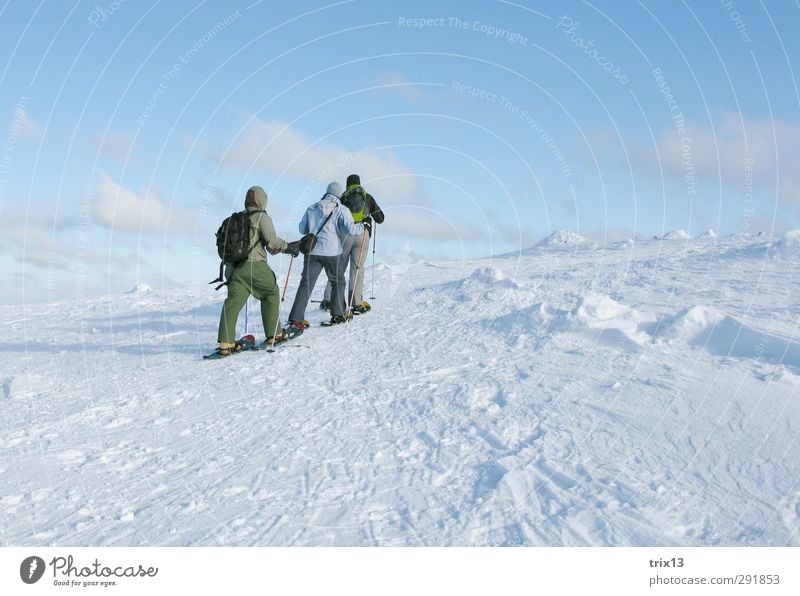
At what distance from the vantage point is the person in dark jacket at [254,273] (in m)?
8.29

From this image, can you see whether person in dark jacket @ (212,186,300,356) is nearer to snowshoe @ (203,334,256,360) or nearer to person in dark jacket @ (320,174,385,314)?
snowshoe @ (203,334,256,360)

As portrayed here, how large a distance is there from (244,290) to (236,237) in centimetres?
76

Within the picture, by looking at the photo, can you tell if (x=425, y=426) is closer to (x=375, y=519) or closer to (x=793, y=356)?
(x=375, y=519)

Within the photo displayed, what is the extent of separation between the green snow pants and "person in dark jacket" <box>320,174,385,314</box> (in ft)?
5.50

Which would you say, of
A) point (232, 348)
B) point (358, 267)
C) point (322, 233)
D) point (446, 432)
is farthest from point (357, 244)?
point (446, 432)

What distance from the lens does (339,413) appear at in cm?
566

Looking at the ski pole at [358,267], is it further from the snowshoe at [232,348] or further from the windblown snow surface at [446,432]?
the snowshoe at [232,348]

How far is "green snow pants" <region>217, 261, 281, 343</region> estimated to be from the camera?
8.38 m

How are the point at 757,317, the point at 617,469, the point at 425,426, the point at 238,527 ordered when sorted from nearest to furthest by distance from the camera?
the point at 238,527, the point at 617,469, the point at 425,426, the point at 757,317

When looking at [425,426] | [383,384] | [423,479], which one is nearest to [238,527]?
[423,479]

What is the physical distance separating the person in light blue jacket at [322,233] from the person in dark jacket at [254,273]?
0.81 metres

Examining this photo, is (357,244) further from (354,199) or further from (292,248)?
(292,248)

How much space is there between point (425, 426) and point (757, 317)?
4857 millimetres

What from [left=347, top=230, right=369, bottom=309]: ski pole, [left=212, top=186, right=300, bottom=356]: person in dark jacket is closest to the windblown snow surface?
[left=212, top=186, right=300, bottom=356]: person in dark jacket
